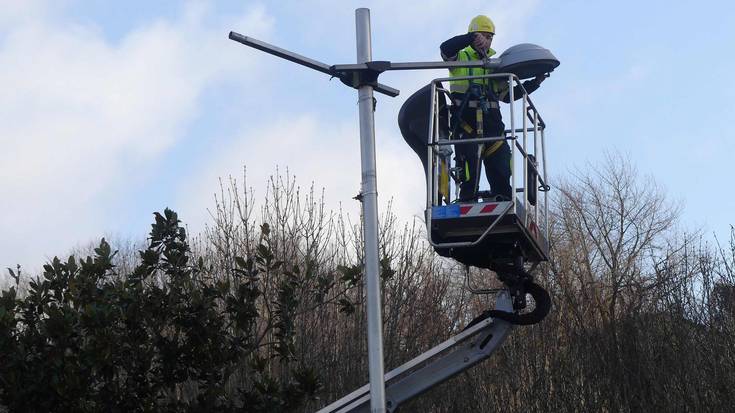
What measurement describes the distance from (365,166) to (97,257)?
505 cm

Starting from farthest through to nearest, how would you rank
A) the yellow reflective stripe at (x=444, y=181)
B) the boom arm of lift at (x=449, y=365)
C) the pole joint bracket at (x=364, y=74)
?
1. the yellow reflective stripe at (x=444, y=181)
2. the boom arm of lift at (x=449, y=365)
3. the pole joint bracket at (x=364, y=74)

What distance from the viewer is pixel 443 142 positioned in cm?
741

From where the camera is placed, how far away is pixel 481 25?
28.2ft

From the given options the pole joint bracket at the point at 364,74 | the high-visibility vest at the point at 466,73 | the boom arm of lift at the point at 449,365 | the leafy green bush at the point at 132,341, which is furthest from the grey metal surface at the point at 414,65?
the leafy green bush at the point at 132,341

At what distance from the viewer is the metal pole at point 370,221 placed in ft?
21.7

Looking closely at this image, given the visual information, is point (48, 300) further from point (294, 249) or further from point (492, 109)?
point (294, 249)

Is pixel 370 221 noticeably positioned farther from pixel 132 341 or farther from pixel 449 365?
pixel 132 341

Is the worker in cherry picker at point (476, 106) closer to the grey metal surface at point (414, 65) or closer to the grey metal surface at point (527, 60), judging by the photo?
the grey metal surface at point (527, 60)

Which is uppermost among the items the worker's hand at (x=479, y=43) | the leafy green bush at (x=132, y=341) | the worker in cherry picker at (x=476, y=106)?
the worker's hand at (x=479, y=43)

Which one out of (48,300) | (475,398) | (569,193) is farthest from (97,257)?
(569,193)

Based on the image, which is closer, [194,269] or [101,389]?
[101,389]

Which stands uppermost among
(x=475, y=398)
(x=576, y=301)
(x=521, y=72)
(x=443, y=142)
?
→ (x=521, y=72)

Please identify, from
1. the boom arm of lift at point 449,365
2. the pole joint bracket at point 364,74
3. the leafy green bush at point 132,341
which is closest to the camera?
the pole joint bracket at point 364,74

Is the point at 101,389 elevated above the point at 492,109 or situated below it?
below
